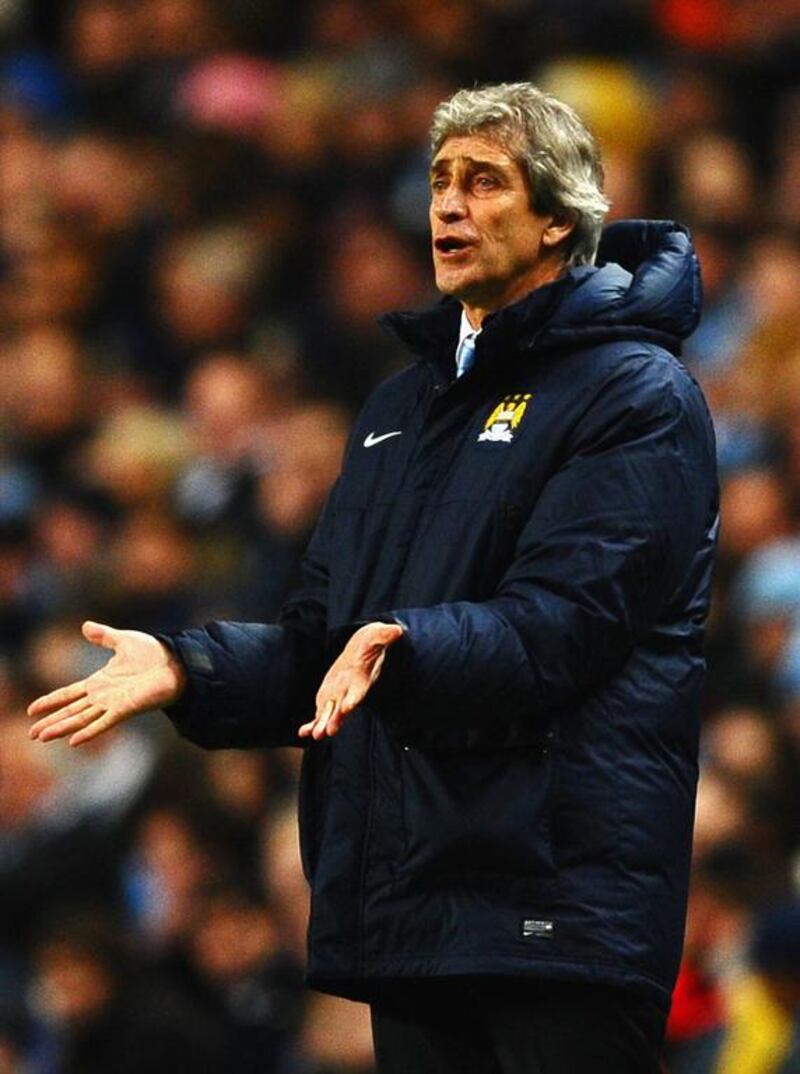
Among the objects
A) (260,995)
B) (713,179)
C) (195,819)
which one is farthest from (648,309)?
(713,179)

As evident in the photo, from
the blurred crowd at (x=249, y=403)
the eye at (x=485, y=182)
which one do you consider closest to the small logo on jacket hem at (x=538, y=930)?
the eye at (x=485, y=182)

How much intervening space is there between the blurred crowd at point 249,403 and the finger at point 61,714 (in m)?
2.00

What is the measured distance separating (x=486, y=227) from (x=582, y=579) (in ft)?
1.78

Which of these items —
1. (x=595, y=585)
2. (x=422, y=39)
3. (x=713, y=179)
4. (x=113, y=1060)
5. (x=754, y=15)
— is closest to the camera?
(x=595, y=585)

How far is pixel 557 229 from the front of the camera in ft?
12.5

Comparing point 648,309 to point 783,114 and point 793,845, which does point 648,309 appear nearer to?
point 793,845

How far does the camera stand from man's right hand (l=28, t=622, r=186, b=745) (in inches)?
137

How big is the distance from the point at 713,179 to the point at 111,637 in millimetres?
4634

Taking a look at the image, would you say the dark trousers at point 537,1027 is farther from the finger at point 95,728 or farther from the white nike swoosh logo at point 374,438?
the white nike swoosh logo at point 374,438

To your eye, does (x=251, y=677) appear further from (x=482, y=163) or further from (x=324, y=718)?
(x=482, y=163)

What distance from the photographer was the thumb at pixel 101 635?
11.6 feet

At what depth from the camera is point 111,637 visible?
11.8 ft

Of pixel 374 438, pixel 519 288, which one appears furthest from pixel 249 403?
pixel 519 288

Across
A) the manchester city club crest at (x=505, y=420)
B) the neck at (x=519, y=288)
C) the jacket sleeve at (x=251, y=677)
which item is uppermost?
the neck at (x=519, y=288)
